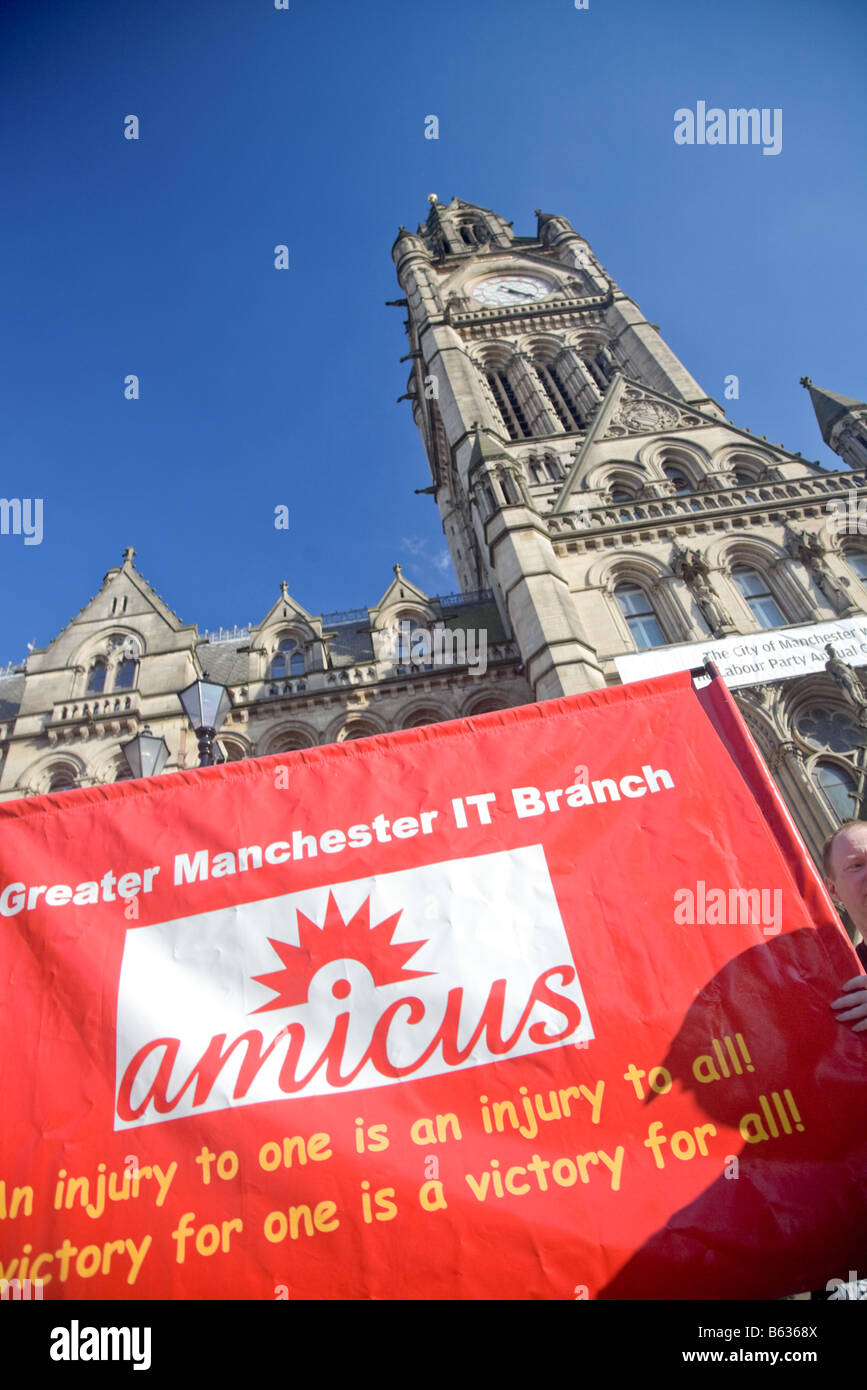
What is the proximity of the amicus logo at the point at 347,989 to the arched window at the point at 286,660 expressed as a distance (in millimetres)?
14862

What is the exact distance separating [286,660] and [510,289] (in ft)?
89.7

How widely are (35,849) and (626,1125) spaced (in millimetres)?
3313

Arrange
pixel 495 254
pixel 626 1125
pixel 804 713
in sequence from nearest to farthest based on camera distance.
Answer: pixel 626 1125
pixel 804 713
pixel 495 254

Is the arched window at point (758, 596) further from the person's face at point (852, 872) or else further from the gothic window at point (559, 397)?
the person's face at point (852, 872)

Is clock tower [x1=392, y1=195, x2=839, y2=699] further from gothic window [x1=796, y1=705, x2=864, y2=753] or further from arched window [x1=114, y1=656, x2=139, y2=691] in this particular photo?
arched window [x1=114, y1=656, x2=139, y2=691]

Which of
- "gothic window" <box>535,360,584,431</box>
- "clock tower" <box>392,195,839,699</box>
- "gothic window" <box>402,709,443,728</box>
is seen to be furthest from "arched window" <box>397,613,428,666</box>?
"gothic window" <box>535,360,584,431</box>

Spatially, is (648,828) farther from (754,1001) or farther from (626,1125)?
(626,1125)

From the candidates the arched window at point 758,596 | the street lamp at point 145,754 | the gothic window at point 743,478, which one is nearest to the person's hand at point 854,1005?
the street lamp at point 145,754

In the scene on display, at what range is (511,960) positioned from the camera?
3213 mm

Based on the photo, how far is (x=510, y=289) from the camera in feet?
114

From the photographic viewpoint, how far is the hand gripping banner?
261cm

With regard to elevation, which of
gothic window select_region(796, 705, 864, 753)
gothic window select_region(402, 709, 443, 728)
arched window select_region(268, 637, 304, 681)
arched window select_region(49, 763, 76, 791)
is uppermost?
arched window select_region(268, 637, 304, 681)

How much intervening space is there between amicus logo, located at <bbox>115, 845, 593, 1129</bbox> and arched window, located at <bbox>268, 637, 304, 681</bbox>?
48.8ft
